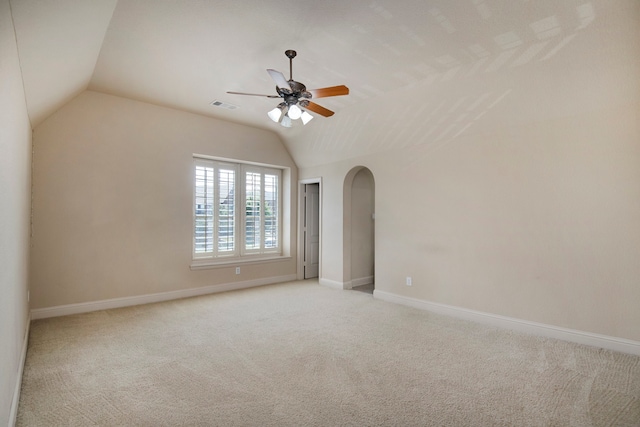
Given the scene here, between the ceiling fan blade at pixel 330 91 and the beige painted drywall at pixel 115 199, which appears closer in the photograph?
Result: the ceiling fan blade at pixel 330 91

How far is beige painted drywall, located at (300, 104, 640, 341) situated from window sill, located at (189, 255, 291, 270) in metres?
2.31

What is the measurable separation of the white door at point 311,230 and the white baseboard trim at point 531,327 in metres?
2.45

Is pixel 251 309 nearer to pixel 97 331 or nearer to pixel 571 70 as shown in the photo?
pixel 97 331

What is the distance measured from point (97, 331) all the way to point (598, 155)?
19.1ft

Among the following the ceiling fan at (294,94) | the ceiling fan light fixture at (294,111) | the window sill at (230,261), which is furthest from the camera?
the window sill at (230,261)

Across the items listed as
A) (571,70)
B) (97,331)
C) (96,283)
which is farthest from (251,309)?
(571,70)

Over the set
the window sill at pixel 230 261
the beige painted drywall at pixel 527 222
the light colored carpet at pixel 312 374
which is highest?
the beige painted drywall at pixel 527 222

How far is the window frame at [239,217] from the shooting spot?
5688mm

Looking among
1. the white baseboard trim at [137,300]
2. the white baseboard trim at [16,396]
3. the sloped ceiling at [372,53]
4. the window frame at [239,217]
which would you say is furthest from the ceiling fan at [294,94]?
the white baseboard trim at [137,300]

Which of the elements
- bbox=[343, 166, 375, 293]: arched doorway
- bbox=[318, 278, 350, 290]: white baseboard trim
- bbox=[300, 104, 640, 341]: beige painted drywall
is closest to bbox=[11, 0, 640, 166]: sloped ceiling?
bbox=[300, 104, 640, 341]: beige painted drywall

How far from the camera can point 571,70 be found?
3.09 meters

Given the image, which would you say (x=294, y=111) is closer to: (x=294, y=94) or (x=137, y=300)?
(x=294, y=94)

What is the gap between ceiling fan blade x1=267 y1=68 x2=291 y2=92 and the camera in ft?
9.40

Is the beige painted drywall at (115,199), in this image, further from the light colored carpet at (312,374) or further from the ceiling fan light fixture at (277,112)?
the ceiling fan light fixture at (277,112)
